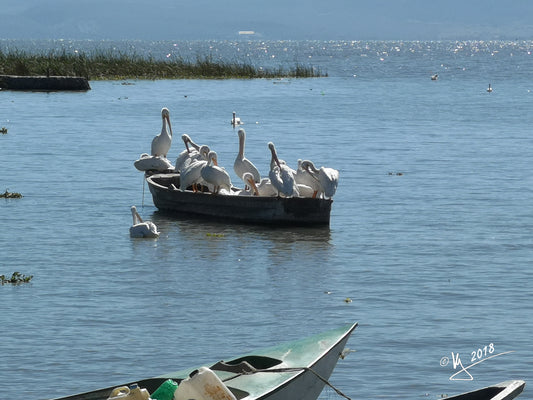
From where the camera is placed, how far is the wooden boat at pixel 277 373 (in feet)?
32.7

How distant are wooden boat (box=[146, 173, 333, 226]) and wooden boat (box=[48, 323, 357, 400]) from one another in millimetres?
11728

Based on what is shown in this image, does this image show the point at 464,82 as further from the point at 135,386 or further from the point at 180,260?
the point at 135,386

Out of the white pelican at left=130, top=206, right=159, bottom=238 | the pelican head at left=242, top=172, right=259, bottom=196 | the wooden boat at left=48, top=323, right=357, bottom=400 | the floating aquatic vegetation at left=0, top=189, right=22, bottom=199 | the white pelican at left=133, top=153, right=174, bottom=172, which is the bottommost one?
the floating aquatic vegetation at left=0, top=189, right=22, bottom=199

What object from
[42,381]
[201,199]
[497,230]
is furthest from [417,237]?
[42,381]

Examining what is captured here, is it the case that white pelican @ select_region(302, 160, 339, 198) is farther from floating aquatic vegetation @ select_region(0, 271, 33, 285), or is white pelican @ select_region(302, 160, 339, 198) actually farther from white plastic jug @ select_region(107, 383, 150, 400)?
white plastic jug @ select_region(107, 383, 150, 400)

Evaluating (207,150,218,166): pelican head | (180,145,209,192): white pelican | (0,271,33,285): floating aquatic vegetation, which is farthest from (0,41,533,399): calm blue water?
(207,150,218,166): pelican head

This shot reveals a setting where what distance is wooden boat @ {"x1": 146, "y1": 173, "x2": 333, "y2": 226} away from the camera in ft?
75.6

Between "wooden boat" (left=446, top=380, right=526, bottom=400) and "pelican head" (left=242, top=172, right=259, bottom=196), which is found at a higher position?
"wooden boat" (left=446, top=380, right=526, bottom=400)

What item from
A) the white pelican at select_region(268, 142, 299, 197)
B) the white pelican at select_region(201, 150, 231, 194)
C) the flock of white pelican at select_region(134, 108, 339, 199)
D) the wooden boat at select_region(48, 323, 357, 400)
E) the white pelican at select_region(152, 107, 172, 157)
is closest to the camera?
the wooden boat at select_region(48, 323, 357, 400)

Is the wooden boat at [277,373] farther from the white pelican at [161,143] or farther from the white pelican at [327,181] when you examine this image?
the white pelican at [161,143]

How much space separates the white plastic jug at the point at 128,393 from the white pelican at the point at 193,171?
47.3ft

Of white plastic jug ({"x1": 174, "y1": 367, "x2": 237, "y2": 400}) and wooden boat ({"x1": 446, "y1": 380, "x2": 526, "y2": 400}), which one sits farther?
wooden boat ({"x1": 446, "y1": 380, "x2": 526, "y2": 400})

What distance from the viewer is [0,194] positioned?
1091 inches

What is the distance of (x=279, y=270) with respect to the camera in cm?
1973
